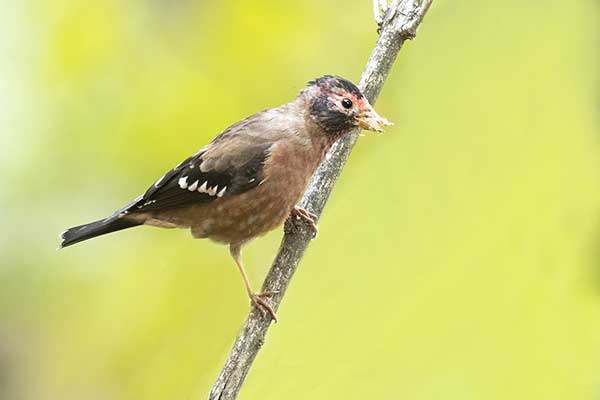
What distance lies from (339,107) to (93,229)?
3.80 feet

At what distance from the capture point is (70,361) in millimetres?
3318

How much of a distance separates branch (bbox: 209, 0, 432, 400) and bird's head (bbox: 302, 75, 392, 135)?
62mm

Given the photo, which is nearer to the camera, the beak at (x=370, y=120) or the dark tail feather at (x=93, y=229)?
the beak at (x=370, y=120)

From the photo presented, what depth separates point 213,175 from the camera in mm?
3305

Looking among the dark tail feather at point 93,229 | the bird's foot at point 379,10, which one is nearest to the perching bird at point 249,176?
the dark tail feather at point 93,229

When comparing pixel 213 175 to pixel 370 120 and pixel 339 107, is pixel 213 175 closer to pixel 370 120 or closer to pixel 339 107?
pixel 339 107

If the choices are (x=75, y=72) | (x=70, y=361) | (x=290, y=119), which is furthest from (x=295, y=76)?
(x=70, y=361)

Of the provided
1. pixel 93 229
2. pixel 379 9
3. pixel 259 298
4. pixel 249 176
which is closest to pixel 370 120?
pixel 379 9

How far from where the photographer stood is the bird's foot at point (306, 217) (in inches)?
118

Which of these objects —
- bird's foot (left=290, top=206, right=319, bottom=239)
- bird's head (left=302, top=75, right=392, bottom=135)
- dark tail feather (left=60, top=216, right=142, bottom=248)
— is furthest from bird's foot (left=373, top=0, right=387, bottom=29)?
dark tail feather (left=60, top=216, right=142, bottom=248)

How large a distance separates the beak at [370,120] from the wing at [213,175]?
425 mm

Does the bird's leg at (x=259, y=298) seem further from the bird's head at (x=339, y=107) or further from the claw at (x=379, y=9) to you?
the claw at (x=379, y=9)

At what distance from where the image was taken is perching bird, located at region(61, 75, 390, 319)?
3197 mm

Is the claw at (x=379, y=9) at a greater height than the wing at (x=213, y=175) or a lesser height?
greater
